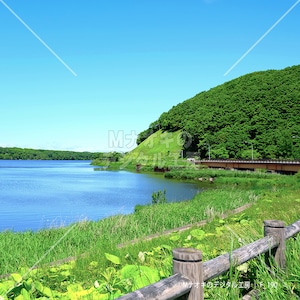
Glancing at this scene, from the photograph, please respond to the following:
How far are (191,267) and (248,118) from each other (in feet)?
435

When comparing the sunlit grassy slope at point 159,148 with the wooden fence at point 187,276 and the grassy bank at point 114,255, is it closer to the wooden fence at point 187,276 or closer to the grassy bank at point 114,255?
the grassy bank at point 114,255

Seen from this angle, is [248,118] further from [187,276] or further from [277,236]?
[187,276]

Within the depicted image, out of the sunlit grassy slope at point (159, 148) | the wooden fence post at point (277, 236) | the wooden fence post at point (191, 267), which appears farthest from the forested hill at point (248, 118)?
the wooden fence post at point (191, 267)

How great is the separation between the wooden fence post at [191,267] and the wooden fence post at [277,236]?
2333 millimetres

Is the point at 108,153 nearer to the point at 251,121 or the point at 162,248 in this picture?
the point at 251,121

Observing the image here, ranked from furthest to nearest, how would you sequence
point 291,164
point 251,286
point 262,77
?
point 262,77 → point 291,164 → point 251,286

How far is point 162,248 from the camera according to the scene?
778cm

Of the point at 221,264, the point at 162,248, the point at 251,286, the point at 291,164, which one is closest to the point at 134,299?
the point at 221,264

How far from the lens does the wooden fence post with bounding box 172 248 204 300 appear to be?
3330 millimetres

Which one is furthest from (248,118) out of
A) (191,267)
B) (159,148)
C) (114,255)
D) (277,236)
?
(191,267)

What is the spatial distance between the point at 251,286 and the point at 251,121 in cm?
12632

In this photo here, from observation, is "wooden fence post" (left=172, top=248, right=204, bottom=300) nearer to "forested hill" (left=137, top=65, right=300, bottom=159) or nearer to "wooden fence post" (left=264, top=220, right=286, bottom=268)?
"wooden fence post" (left=264, top=220, right=286, bottom=268)

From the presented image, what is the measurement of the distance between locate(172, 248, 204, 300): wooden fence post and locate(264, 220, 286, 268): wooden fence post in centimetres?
233

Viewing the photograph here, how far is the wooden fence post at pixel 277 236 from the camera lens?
210 inches
